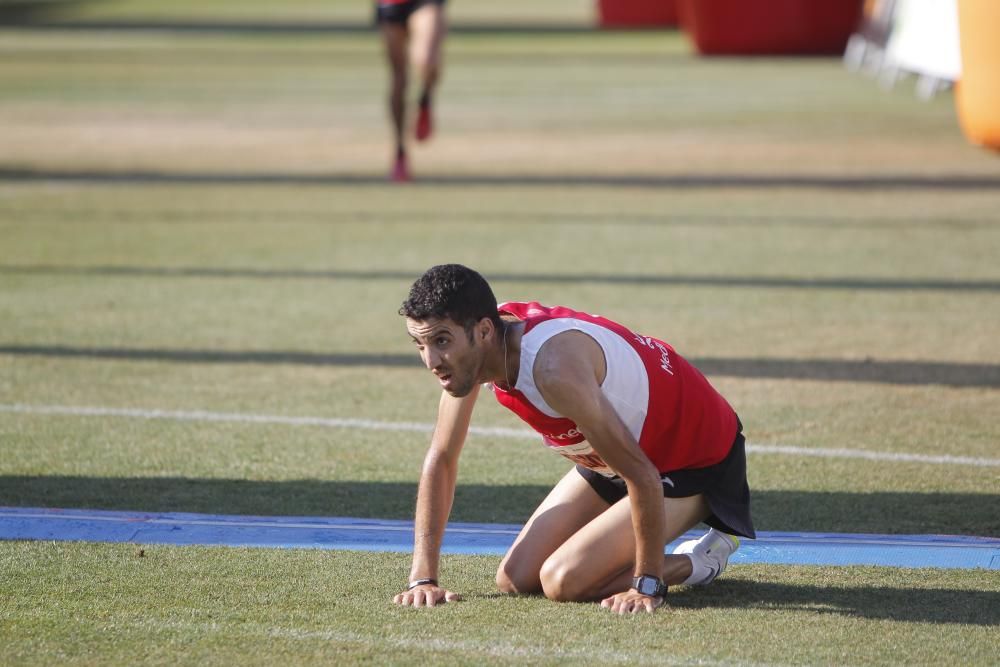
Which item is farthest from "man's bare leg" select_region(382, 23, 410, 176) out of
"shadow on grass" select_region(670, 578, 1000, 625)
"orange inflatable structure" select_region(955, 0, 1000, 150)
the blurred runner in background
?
"shadow on grass" select_region(670, 578, 1000, 625)

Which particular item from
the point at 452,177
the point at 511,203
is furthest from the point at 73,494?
the point at 452,177

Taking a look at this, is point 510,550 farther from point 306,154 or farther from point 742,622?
point 306,154

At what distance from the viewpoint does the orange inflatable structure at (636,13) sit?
146 feet

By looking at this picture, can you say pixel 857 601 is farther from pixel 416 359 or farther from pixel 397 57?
pixel 397 57

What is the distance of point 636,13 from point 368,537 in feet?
136

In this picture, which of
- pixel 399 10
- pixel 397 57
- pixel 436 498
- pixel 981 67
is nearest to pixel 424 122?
pixel 397 57

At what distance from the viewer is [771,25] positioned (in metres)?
31.8

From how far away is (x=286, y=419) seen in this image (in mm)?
6586

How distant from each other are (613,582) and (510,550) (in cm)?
33

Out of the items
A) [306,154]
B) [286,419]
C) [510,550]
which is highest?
[510,550]

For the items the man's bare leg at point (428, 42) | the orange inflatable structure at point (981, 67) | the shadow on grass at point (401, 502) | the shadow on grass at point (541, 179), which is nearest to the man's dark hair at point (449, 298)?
the shadow on grass at point (401, 502)

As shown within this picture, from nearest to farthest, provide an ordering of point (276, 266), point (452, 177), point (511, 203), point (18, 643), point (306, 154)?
point (18, 643)
point (276, 266)
point (511, 203)
point (452, 177)
point (306, 154)

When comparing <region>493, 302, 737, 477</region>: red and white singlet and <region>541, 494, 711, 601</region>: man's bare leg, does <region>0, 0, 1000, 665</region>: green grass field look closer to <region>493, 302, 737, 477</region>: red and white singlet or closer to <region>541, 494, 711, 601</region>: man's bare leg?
<region>541, 494, 711, 601</region>: man's bare leg

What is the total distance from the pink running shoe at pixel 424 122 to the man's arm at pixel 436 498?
9495mm
